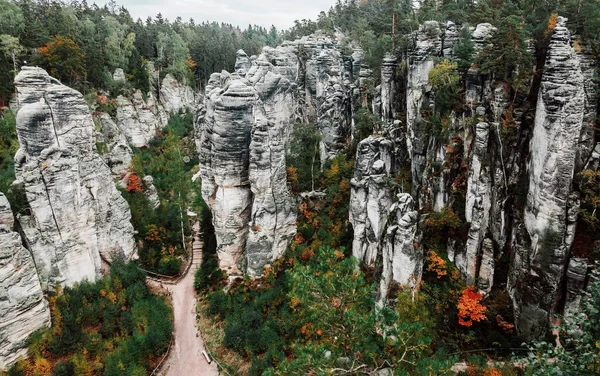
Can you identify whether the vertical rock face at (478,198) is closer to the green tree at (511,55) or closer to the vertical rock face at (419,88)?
the green tree at (511,55)

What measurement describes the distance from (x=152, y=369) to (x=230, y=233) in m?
9.36

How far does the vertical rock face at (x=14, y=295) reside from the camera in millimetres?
18141

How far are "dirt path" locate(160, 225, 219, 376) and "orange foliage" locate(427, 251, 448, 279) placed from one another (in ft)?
43.2

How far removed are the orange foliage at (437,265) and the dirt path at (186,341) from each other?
1316 cm

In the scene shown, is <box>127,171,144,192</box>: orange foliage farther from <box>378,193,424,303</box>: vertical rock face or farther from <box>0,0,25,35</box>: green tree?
<box>378,193,424,303</box>: vertical rock face

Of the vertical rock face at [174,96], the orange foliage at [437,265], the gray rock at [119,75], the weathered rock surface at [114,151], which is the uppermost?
the gray rock at [119,75]

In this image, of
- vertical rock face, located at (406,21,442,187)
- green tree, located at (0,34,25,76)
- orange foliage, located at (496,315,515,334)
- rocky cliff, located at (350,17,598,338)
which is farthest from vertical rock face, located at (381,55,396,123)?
green tree, located at (0,34,25,76)

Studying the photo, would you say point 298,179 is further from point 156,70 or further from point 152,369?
point 156,70

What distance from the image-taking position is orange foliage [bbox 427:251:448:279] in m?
20.3

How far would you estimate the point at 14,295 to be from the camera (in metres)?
18.5

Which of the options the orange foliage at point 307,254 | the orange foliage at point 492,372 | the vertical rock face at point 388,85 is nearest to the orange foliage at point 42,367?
the orange foliage at point 307,254

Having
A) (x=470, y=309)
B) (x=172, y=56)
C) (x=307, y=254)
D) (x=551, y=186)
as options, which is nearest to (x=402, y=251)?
(x=470, y=309)

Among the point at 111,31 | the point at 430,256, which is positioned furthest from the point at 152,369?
the point at 111,31

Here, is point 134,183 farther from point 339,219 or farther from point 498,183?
point 498,183
